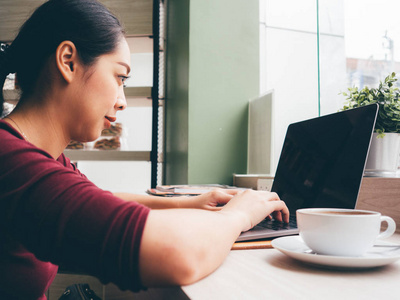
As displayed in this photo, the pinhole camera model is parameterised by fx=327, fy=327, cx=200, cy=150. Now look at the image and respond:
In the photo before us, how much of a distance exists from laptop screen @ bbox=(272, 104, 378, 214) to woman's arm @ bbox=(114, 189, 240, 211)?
19 centimetres

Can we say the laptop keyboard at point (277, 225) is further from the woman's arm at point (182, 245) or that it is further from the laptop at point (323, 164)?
the woman's arm at point (182, 245)

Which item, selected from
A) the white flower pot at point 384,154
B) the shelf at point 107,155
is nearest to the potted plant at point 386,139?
the white flower pot at point 384,154

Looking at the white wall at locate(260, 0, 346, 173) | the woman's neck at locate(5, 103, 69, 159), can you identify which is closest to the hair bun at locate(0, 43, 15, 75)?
the woman's neck at locate(5, 103, 69, 159)

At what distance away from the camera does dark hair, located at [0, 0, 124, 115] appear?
0.69 m

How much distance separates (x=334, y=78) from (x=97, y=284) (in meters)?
1.26

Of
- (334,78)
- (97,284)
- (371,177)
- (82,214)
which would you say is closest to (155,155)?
(97,284)

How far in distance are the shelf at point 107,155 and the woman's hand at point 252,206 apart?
1.36 metres

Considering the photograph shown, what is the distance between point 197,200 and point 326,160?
1.13ft

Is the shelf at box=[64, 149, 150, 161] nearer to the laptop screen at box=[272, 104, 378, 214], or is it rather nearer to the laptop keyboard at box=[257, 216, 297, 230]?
the laptop screen at box=[272, 104, 378, 214]

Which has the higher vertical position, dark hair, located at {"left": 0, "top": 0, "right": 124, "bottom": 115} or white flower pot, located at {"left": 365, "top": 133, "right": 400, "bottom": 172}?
dark hair, located at {"left": 0, "top": 0, "right": 124, "bottom": 115}

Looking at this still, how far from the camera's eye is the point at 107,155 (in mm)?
2039

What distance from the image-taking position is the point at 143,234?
16.3 inches

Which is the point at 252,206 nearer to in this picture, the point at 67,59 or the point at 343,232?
the point at 343,232

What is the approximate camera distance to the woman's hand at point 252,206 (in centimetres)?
63
